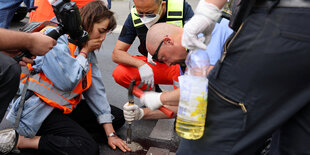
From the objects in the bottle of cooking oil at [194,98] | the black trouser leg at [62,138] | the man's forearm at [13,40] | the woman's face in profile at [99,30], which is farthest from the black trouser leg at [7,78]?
the bottle of cooking oil at [194,98]

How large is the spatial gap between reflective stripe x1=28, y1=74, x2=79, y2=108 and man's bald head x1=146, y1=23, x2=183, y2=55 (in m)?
0.73

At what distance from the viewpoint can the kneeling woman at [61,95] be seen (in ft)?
6.76

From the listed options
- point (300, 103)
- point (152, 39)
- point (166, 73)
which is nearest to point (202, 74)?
point (300, 103)

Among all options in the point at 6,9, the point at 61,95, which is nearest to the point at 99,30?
the point at 61,95

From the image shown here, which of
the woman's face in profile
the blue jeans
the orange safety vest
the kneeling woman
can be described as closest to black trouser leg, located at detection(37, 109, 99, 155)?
the kneeling woman

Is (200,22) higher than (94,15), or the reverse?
(200,22)

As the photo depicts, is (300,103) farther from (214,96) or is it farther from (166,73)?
(166,73)

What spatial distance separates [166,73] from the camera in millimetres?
2857

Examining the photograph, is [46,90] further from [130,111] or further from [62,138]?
[130,111]

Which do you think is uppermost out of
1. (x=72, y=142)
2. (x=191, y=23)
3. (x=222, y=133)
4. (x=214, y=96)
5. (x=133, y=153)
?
(x=191, y=23)

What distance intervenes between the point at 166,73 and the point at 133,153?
2.75 feet

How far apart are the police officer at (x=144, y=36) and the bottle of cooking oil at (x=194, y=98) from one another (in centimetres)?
120

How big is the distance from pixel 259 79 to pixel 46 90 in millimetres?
1475

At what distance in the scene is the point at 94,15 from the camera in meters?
2.28
